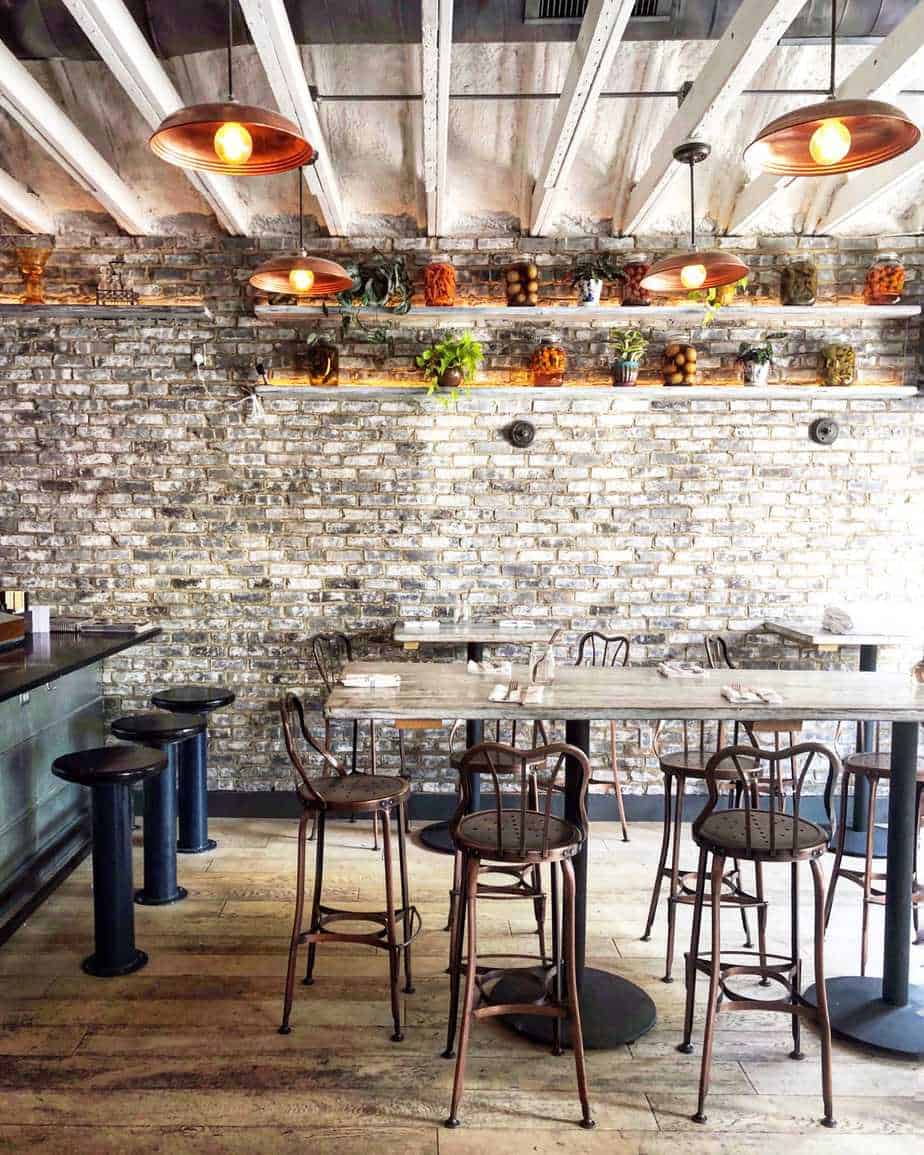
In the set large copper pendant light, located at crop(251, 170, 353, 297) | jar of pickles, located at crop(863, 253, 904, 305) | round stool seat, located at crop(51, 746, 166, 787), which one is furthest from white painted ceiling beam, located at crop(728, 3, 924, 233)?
round stool seat, located at crop(51, 746, 166, 787)

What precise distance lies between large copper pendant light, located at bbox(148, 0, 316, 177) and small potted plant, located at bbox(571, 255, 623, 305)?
8.76 feet

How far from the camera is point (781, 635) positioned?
5227 mm

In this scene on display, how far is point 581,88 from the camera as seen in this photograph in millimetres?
3615

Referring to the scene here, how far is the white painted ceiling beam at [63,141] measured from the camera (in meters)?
3.63

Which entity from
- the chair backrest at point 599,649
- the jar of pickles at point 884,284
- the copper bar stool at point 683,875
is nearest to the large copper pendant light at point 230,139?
the copper bar stool at point 683,875

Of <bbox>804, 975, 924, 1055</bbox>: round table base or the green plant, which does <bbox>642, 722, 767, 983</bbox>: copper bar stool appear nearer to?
<bbox>804, 975, 924, 1055</bbox>: round table base

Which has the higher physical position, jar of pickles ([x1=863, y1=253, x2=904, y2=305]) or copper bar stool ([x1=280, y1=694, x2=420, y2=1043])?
jar of pickles ([x1=863, y1=253, x2=904, y2=305])

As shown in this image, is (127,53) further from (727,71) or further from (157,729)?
(157,729)

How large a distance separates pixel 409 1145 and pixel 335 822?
2918mm

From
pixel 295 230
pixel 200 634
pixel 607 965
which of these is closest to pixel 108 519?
pixel 200 634

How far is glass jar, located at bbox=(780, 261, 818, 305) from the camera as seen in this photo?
5180 mm

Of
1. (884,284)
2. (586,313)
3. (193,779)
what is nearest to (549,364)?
(586,313)

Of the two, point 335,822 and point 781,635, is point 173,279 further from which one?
point 781,635

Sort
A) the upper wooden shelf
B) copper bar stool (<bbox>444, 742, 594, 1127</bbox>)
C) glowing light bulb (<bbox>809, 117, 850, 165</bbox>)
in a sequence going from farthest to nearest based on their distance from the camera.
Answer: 1. the upper wooden shelf
2. glowing light bulb (<bbox>809, 117, 850, 165</bbox>)
3. copper bar stool (<bbox>444, 742, 594, 1127</bbox>)
